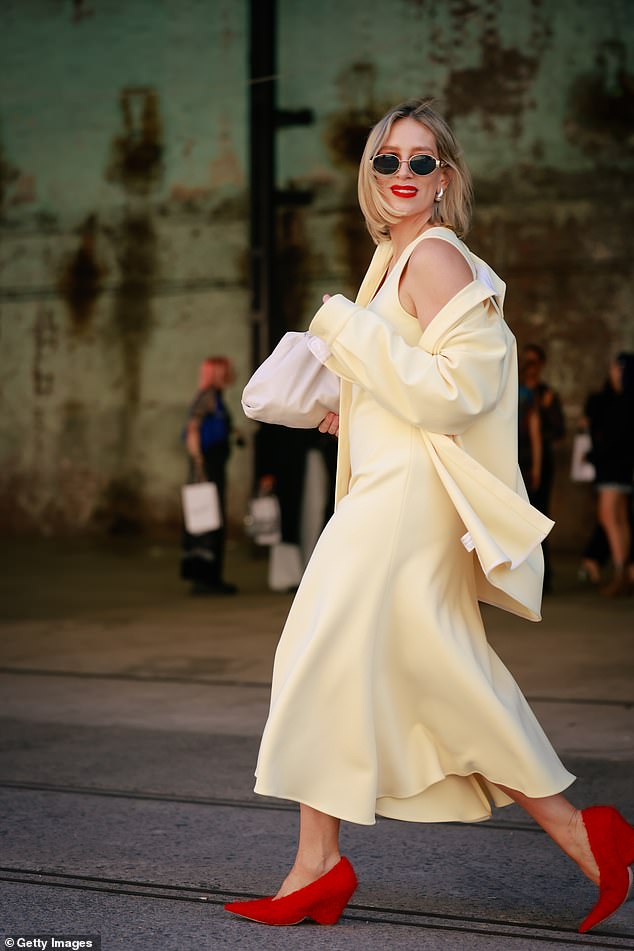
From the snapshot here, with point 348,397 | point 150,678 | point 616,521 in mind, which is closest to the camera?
point 348,397

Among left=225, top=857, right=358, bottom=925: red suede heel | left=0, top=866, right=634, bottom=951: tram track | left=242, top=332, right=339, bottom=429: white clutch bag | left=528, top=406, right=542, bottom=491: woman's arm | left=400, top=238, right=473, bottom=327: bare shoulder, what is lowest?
left=528, top=406, right=542, bottom=491: woman's arm

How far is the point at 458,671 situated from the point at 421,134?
1.28 metres

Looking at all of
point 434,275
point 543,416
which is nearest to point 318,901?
point 434,275

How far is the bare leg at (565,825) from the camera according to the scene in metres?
3.34

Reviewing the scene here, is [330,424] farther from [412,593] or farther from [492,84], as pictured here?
[492,84]

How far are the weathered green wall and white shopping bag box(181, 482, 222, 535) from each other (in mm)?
5640

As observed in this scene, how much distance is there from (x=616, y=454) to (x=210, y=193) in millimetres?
7675

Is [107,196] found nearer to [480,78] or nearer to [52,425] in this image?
[52,425]

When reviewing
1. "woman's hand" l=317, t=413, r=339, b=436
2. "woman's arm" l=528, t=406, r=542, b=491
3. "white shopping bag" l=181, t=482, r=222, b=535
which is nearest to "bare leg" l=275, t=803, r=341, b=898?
"woman's hand" l=317, t=413, r=339, b=436

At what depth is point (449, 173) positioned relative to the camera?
353 cm

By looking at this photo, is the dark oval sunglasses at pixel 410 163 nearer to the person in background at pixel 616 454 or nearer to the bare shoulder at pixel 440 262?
the bare shoulder at pixel 440 262

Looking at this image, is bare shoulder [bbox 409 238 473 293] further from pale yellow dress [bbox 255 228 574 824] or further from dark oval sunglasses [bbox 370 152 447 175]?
dark oval sunglasses [bbox 370 152 447 175]

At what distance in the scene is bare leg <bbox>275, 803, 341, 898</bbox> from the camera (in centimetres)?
338

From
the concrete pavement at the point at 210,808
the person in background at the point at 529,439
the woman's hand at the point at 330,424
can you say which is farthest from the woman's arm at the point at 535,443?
the woman's hand at the point at 330,424
